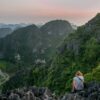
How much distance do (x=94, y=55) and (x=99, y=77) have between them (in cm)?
6832

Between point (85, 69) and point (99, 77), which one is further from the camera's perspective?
point (85, 69)

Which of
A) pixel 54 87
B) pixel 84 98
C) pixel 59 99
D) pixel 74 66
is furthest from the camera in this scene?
pixel 74 66

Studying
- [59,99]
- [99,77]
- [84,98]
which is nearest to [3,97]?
[59,99]

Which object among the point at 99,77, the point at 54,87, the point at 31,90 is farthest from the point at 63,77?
the point at 31,90

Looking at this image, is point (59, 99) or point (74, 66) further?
point (74, 66)

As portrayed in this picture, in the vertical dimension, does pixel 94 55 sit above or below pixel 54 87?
above

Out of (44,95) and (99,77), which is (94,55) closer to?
(99,77)

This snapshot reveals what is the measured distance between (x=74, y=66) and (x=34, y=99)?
132m

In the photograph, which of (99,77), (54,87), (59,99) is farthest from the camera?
(54,87)

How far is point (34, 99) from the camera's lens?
181ft

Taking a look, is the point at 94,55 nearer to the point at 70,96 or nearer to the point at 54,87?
the point at 54,87

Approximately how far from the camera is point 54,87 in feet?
576

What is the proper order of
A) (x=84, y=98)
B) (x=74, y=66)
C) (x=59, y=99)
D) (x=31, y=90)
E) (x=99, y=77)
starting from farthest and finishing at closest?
(x=74, y=66) < (x=99, y=77) < (x=31, y=90) < (x=59, y=99) < (x=84, y=98)

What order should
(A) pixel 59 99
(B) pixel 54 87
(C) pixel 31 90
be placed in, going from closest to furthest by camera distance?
1. (A) pixel 59 99
2. (C) pixel 31 90
3. (B) pixel 54 87
